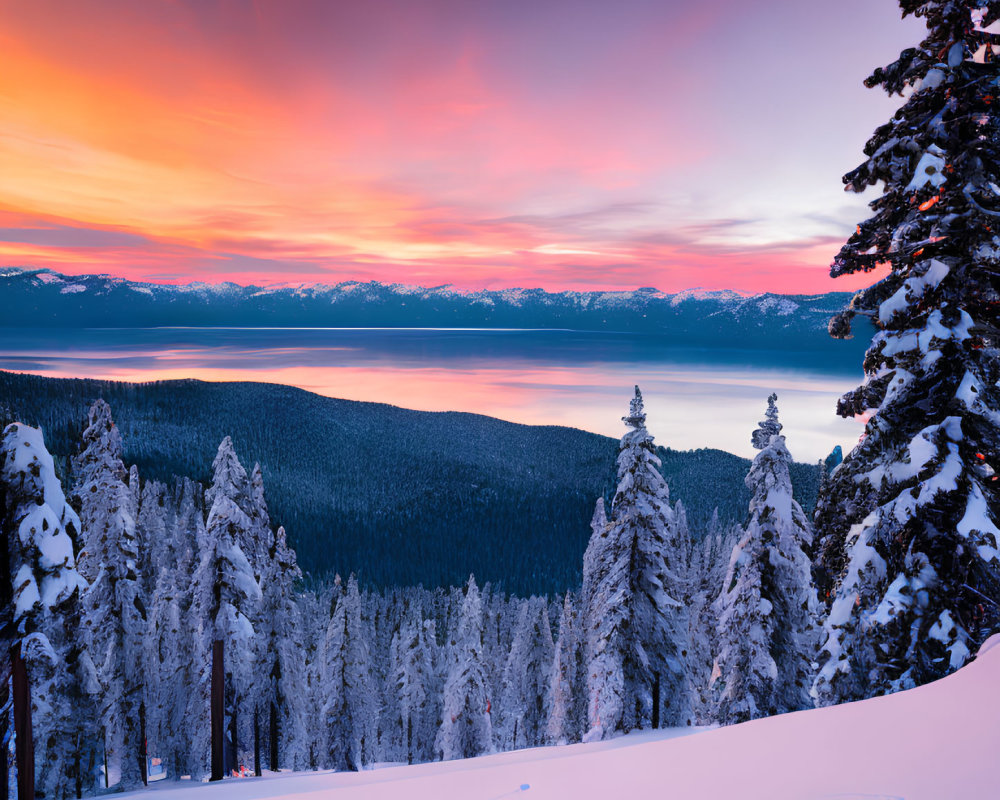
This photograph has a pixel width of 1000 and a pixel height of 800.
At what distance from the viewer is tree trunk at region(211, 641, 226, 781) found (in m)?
16.9

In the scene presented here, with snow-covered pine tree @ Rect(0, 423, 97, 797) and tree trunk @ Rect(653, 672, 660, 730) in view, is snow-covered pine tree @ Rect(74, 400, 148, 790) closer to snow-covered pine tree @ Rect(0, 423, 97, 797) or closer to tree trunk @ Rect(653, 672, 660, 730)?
snow-covered pine tree @ Rect(0, 423, 97, 797)

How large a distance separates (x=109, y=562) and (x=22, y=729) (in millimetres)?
13454

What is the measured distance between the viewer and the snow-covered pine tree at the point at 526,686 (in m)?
55.1

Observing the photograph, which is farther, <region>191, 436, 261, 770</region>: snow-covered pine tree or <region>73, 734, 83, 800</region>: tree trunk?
<region>73, 734, 83, 800</region>: tree trunk

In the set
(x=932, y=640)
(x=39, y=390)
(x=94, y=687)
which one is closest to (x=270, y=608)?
(x=94, y=687)

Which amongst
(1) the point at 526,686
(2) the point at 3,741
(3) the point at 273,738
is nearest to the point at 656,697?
(3) the point at 273,738

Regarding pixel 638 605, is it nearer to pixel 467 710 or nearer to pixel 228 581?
pixel 228 581

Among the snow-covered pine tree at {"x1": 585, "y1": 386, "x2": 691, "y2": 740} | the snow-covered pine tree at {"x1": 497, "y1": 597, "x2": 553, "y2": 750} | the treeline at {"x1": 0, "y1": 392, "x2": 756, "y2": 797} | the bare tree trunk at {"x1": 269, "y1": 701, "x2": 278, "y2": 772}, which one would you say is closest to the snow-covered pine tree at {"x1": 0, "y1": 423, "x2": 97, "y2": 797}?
the treeline at {"x1": 0, "y1": 392, "x2": 756, "y2": 797}

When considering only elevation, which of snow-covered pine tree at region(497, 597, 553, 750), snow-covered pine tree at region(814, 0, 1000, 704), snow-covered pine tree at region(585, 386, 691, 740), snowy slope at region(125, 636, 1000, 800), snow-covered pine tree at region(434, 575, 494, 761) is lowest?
snow-covered pine tree at region(497, 597, 553, 750)

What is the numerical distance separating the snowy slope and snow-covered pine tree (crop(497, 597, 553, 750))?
2027 inches

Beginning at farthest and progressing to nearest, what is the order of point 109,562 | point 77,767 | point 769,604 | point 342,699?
1. point 342,699
2. point 109,562
3. point 77,767
4. point 769,604

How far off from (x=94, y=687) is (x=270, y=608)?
8218 millimetres

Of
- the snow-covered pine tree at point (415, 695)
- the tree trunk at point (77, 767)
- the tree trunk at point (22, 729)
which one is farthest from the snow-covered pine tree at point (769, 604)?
the snow-covered pine tree at point (415, 695)

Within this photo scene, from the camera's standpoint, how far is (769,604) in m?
18.4
